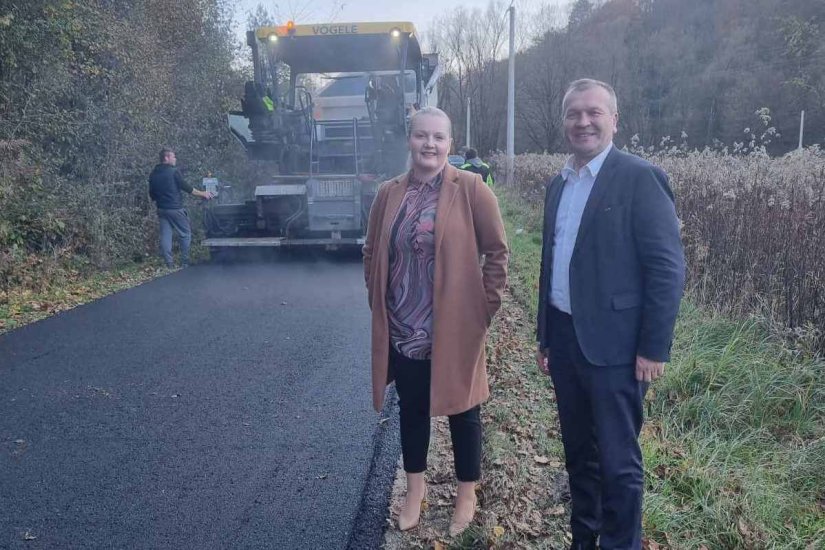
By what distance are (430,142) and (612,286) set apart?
101 cm

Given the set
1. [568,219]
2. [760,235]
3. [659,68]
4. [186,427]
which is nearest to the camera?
[568,219]

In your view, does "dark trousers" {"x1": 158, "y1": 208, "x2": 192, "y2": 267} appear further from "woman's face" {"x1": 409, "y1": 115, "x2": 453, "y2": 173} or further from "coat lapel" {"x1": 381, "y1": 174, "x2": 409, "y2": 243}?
"woman's face" {"x1": 409, "y1": 115, "x2": 453, "y2": 173}

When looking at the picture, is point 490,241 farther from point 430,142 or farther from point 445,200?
point 430,142

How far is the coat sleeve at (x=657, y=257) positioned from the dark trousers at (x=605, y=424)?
7.3 inches

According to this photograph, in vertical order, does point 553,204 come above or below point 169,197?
above

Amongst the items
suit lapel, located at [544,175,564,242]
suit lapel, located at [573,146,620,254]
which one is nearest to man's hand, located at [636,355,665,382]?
suit lapel, located at [573,146,620,254]

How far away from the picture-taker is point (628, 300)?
97.7 inches

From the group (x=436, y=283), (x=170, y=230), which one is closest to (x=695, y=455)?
(x=436, y=283)

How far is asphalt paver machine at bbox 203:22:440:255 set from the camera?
1057cm

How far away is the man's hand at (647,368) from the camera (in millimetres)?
2443

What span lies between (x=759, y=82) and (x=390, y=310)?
43265 mm

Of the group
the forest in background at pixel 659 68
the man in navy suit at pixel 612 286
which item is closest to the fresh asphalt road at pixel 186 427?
the man in navy suit at pixel 612 286

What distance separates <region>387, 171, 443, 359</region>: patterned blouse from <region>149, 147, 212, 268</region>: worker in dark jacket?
28.1ft

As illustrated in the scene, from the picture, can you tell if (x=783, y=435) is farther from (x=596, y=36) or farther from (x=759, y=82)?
(x=596, y=36)
